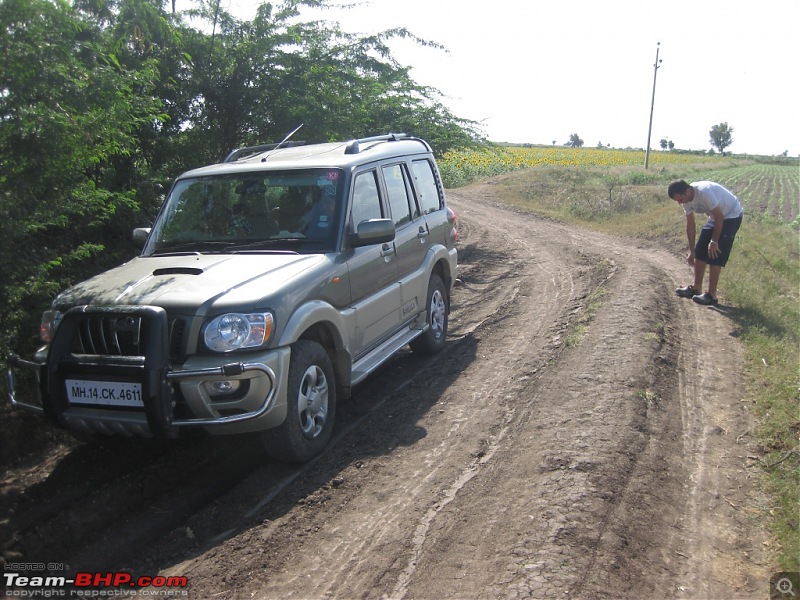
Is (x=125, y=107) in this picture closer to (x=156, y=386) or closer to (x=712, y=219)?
(x=156, y=386)

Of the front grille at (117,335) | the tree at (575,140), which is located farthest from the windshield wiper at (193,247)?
the tree at (575,140)

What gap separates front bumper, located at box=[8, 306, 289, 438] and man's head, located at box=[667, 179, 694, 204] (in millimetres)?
6042

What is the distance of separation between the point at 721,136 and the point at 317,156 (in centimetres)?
12386

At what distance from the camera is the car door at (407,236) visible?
21.0 ft

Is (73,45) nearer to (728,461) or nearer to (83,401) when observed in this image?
(83,401)

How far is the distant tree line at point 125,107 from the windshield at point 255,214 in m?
0.76

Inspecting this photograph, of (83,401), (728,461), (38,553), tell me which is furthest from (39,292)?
(728,461)

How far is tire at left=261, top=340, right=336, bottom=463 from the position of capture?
15.0 ft

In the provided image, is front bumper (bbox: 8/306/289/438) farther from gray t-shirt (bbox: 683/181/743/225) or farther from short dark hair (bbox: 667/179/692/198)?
gray t-shirt (bbox: 683/181/743/225)

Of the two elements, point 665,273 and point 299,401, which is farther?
point 665,273

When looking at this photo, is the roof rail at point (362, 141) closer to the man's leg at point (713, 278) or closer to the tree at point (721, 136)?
the man's leg at point (713, 278)

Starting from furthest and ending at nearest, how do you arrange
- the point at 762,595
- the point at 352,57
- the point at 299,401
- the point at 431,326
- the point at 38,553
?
the point at 352,57
the point at 431,326
the point at 299,401
the point at 38,553
the point at 762,595

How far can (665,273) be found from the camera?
10.9 metres

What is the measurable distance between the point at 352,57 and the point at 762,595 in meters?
11.6
